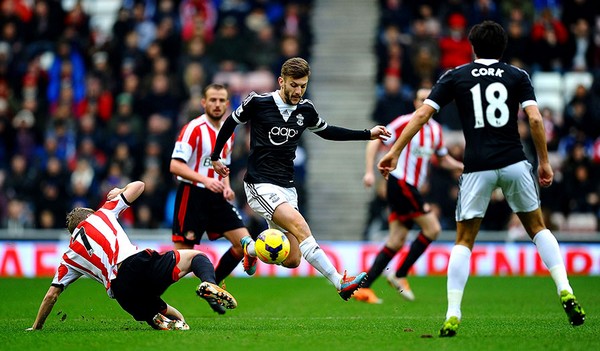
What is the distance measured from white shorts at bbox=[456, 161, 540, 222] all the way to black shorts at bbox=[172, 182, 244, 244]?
11.9ft

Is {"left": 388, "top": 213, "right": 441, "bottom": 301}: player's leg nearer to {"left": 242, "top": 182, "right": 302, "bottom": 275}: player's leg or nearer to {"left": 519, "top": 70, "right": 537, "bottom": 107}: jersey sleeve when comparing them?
{"left": 242, "top": 182, "right": 302, "bottom": 275}: player's leg

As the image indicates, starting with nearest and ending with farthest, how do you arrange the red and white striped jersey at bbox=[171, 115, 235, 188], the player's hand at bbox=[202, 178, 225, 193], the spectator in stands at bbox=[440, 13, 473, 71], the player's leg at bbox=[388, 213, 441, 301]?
the player's hand at bbox=[202, 178, 225, 193]
the red and white striped jersey at bbox=[171, 115, 235, 188]
the player's leg at bbox=[388, 213, 441, 301]
the spectator in stands at bbox=[440, 13, 473, 71]

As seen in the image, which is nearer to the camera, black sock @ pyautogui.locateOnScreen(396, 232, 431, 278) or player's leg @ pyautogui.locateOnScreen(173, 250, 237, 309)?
player's leg @ pyautogui.locateOnScreen(173, 250, 237, 309)

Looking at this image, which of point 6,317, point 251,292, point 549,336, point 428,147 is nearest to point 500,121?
point 549,336

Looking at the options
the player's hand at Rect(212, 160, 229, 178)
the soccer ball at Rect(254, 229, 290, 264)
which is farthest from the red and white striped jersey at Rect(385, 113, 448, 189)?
the soccer ball at Rect(254, 229, 290, 264)

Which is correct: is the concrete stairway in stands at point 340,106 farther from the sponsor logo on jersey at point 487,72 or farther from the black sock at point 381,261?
the sponsor logo on jersey at point 487,72

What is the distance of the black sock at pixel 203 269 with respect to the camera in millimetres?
8820

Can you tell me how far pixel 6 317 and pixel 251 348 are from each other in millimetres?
4280

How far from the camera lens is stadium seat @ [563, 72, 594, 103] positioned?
21.1 meters

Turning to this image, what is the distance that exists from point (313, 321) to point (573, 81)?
13086mm

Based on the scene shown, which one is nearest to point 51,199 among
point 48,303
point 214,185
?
point 214,185

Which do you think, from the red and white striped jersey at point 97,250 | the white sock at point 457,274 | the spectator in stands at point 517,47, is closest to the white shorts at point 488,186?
the white sock at point 457,274

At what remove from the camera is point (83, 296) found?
1384cm

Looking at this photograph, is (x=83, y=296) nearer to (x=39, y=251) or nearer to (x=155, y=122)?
(x=39, y=251)
